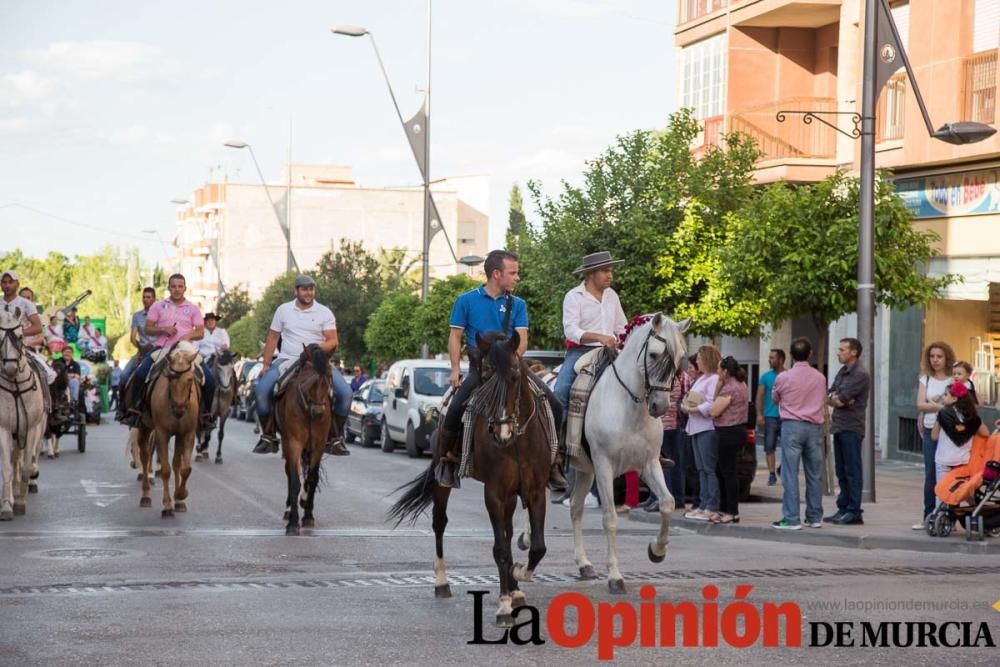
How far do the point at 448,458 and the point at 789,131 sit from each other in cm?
2318

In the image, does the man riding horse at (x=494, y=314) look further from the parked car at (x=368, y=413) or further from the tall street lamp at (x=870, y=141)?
the parked car at (x=368, y=413)

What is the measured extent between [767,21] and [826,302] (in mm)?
13876

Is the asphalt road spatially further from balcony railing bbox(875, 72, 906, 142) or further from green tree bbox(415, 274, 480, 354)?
green tree bbox(415, 274, 480, 354)

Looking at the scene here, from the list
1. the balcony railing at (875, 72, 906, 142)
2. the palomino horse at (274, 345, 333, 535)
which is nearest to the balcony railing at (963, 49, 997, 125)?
the balcony railing at (875, 72, 906, 142)

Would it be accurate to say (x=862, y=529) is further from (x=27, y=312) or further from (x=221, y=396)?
(x=221, y=396)

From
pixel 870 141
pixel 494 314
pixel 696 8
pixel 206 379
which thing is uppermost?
pixel 696 8

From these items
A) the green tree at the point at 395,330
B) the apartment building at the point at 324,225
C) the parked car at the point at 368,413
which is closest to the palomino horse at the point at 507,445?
the parked car at the point at 368,413

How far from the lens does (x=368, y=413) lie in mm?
34406

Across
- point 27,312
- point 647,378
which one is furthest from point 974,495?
point 27,312

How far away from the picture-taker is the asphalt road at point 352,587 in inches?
346

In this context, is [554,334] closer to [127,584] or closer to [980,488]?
[980,488]

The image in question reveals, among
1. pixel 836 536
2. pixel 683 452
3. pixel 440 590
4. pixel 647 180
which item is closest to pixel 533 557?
pixel 440 590

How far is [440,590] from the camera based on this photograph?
10984 mm

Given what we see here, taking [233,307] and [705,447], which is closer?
[705,447]
